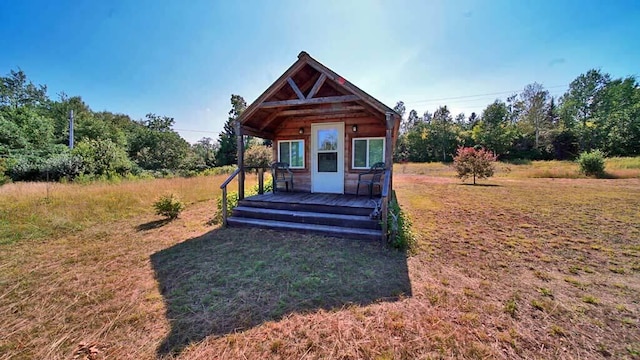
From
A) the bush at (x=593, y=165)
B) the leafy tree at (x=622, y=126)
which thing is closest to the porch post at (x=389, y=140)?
the bush at (x=593, y=165)

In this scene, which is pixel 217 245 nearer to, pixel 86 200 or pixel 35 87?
pixel 86 200

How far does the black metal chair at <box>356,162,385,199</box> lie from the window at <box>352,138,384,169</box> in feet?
0.82

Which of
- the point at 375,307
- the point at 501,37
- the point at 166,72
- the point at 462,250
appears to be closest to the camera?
the point at 375,307

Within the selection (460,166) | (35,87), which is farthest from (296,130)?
(35,87)

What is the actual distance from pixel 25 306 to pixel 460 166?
17416 mm

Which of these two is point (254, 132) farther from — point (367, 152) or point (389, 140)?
point (389, 140)

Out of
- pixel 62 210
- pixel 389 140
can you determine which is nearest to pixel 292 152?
pixel 389 140

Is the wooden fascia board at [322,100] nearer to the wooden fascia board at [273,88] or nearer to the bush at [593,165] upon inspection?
the wooden fascia board at [273,88]

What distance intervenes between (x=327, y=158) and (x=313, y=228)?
2.67m

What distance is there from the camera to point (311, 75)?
5.98 meters

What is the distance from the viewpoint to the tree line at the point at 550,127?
26.3 meters

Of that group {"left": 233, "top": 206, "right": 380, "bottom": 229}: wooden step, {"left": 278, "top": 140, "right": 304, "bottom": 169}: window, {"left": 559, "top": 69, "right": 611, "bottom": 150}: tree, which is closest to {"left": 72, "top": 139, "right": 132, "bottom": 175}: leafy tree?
{"left": 278, "top": 140, "right": 304, "bottom": 169}: window

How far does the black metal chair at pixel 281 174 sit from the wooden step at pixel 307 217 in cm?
172

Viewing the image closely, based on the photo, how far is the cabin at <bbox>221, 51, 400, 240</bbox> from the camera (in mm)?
4750
